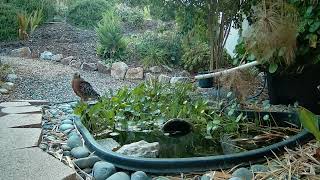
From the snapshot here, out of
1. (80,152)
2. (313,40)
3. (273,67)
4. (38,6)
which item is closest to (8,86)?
(80,152)

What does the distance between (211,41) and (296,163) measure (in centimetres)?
253

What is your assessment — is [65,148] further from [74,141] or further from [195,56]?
[195,56]

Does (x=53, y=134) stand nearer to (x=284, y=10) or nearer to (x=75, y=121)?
(x=75, y=121)

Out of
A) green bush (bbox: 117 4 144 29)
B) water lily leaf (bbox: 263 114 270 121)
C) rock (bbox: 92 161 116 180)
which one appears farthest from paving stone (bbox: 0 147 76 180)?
green bush (bbox: 117 4 144 29)

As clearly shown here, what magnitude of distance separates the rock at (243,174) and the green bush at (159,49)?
399 centimetres

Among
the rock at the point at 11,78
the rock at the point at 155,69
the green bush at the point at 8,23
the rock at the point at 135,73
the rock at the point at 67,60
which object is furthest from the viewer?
the green bush at the point at 8,23

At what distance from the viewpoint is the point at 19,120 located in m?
2.38

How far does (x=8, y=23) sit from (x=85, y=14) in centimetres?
164

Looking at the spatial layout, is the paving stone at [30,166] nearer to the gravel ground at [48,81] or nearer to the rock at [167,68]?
the gravel ground at [48,81]

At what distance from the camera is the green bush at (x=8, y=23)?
259 inches

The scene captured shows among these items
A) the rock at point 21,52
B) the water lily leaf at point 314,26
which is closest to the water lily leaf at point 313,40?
the water lily leaf at point 314,26

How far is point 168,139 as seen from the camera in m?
2.38

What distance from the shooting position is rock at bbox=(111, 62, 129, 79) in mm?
5415

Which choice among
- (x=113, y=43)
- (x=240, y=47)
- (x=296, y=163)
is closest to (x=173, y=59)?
(x=113, y=43)
